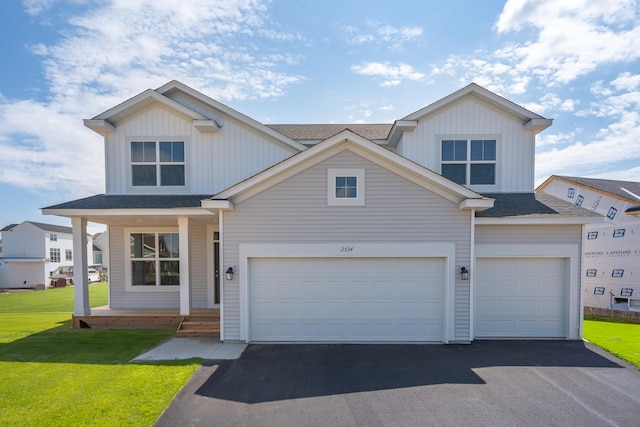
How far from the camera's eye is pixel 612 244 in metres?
15.1

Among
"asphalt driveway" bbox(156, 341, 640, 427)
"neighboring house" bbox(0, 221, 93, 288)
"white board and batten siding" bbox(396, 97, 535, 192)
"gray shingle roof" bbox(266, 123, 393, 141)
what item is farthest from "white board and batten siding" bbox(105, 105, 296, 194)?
"neighboring house" bbox(0, 221, 93, 288)

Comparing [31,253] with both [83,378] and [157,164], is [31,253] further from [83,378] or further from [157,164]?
[83,378]

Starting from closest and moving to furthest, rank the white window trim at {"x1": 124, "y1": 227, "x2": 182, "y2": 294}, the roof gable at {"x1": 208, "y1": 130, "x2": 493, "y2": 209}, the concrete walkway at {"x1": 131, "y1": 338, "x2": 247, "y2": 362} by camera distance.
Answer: the concrete walkway at {"x1": 131, "y1": 338, "x2": 247, "y2": 362}, the roof gable at {"x1": 208, "y1": 130, "x2": 493, "y2": 209}, the white window trim at {"x1": 124, "y1": 227, "x2": 182, "y2": 294}

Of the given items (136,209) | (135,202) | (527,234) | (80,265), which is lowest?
(80,265)

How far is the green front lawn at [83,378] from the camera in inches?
177

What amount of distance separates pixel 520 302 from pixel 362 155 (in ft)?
19.1

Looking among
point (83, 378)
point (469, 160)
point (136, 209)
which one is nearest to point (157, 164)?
point (136, 209)

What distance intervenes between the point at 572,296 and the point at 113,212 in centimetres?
1260

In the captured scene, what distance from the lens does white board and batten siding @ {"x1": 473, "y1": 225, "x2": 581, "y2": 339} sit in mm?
8086

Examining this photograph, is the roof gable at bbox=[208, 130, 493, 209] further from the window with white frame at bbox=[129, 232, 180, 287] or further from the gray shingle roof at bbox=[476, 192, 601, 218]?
the window with white frame at bbox=[129, 232, 180, 287]

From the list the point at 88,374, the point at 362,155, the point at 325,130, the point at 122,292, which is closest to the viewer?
the point at 88,374

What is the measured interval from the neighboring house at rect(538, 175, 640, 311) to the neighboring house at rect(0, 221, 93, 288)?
38844 millimetres

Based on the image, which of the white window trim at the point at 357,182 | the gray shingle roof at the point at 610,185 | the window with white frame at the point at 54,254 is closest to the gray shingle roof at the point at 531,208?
the white window trim at the point at 357,182

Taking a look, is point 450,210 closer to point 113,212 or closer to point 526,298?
point 526,298
